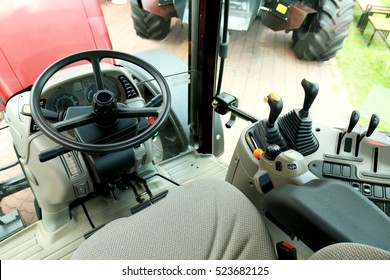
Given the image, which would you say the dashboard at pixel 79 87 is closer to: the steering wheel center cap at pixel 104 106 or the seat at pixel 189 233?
the steering wheel center cap at pixel 104 106

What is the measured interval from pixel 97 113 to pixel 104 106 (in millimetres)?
45

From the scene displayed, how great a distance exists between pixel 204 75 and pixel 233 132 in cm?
80

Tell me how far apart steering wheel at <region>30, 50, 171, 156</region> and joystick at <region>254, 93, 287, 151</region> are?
0.41 metres

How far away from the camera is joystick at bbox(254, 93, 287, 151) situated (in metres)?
1.14

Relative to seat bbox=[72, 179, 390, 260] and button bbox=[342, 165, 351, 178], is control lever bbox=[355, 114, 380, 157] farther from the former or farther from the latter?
seat bbox=[72, 179, 390, 260]

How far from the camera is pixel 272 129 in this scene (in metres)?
1.17

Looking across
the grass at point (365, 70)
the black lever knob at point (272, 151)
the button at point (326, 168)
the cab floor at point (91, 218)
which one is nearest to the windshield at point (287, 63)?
the grass at point (365, 70)

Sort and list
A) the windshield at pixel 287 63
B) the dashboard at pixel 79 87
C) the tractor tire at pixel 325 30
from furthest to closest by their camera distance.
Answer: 1. the tractor tire at pixel 325 30
2. the windshield at pixel 287 63
3. the dashboard at pixel 79 87

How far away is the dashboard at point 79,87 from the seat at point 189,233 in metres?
0.58

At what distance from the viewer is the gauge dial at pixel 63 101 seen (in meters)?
1.23

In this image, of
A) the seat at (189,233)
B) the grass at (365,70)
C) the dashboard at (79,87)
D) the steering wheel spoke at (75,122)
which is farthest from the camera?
the grass at (365,70)

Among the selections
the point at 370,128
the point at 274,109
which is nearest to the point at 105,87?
the point at 274,109
